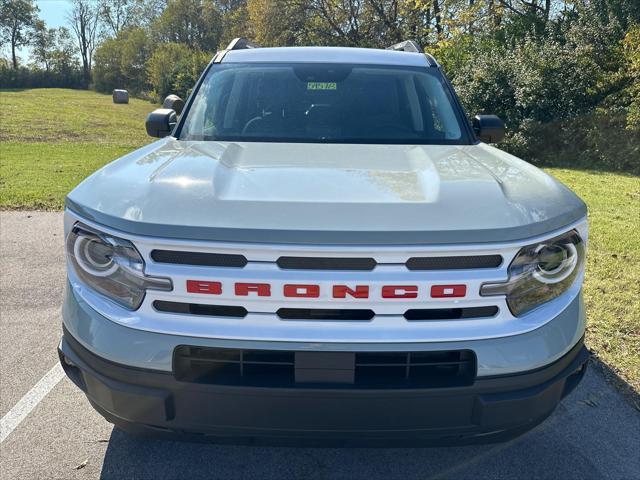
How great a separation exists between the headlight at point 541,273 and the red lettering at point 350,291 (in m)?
0.39

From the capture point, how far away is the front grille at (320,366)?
1890 millimetres

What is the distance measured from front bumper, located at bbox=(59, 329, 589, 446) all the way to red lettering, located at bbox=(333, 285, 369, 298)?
32 centimetres

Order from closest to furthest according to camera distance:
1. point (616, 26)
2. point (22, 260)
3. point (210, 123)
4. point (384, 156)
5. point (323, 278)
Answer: point (323, 278) < point (384, 156) < point (210, 123) < point (22, 260) < point (616, 26)

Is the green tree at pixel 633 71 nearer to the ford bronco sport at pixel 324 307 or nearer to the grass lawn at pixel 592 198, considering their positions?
the grass lawn at pixel 592 198

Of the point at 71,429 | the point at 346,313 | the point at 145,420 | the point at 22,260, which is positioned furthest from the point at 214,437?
the point at 22,260

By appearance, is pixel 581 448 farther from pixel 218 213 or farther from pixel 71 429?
pixel 71 429

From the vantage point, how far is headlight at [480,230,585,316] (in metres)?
1.89

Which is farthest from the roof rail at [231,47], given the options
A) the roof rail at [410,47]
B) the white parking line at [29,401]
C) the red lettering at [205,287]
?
the red lettering at [205,287]

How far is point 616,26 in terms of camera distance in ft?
43.4

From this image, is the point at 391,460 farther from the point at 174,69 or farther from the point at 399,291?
the point at 174,69

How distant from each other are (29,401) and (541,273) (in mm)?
2692

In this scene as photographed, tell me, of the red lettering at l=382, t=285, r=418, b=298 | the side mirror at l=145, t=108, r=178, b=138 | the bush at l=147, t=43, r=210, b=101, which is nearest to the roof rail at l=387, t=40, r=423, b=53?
the side mirror at l=145, t=108, r=178, b=138

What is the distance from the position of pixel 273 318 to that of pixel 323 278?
0.73 feet

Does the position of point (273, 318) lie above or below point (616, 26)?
below
